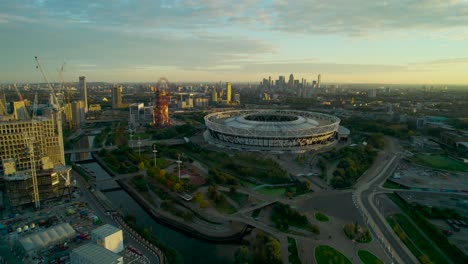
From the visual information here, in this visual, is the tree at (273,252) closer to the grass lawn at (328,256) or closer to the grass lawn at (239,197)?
the grass lawn at (328,256)

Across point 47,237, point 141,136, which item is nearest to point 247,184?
point 47,237

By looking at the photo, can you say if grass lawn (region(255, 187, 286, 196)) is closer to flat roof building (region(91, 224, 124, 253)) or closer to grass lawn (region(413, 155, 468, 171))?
flat roof building (region(91, 224, 124, 253))

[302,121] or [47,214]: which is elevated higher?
[302,121]

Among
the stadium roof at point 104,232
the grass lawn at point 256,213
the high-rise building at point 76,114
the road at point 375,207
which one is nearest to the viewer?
the stadium roof at point 104,232

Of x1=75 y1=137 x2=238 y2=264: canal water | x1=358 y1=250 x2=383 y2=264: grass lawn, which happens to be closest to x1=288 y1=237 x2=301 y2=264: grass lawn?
x1=75 y1=137 x2=238 y2=264: canal water

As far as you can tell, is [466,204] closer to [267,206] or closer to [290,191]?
[290,191]

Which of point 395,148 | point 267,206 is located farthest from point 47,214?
point 395,148


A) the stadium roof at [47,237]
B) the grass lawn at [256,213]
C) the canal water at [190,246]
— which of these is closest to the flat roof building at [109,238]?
the stadium roof at [47,237]
